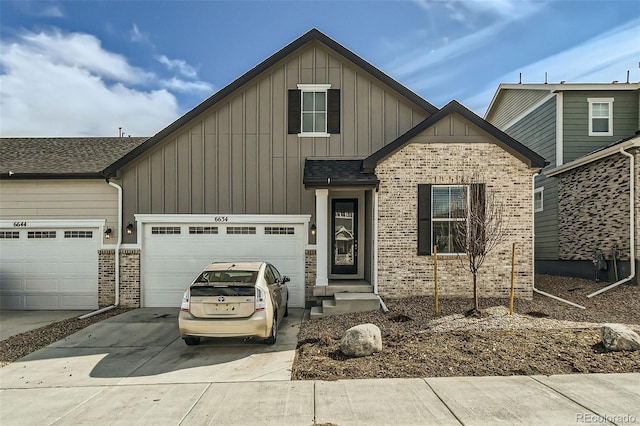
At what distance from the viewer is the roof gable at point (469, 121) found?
1020cm

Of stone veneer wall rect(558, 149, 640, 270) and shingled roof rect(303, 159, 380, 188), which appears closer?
shingled roof rect(303, 159, 380, 188)

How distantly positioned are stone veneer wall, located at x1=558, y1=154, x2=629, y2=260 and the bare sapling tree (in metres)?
4.55

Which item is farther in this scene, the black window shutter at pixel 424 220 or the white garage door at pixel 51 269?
the white garage door at pixel 51 269

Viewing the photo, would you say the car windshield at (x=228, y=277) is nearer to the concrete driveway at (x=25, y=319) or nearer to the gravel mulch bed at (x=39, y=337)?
the gravel mulch bed at (x=39, y=337)

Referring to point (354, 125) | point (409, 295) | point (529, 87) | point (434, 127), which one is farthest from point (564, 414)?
point (529, 87)

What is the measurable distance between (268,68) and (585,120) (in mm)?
11581

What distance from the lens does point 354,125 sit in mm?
11641

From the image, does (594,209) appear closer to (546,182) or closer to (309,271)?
(546,182)

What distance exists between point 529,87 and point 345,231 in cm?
1077

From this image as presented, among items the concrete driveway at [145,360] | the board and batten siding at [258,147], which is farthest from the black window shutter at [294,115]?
the concrete driveway at [145,360]

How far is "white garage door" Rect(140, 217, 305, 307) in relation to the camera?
11.3 metres

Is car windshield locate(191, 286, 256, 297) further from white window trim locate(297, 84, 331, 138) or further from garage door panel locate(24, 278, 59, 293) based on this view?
garage door panel locate(24, 278, 59, 293)

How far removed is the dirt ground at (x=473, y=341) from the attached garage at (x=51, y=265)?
6726 mm

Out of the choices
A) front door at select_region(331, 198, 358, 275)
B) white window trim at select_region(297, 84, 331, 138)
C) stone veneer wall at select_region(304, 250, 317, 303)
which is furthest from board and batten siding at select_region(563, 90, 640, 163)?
stone veneer wall at select_region(304, 250, 317, 303)
